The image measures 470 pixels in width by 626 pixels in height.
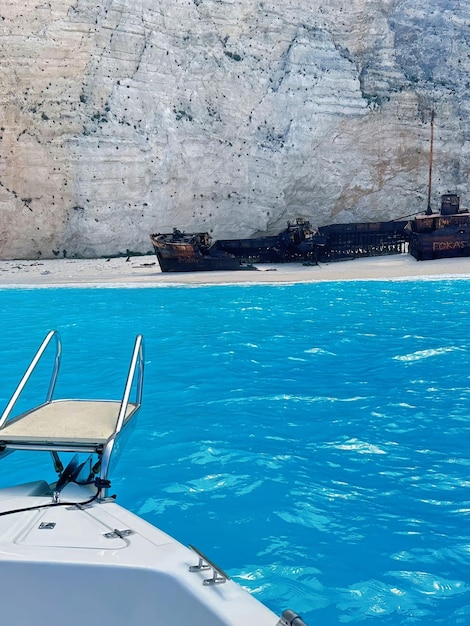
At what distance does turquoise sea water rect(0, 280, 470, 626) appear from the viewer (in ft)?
14.5

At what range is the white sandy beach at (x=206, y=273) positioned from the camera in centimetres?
2406

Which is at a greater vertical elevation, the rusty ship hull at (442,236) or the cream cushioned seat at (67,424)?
the rusty ship hull at (442,236)

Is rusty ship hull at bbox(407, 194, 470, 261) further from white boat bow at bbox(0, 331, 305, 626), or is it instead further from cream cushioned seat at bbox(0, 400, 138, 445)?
white boat bow at bbox(0, 331, 305, 626)

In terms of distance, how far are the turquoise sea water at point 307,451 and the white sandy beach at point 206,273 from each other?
925 centimetres

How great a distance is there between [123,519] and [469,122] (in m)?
39.5

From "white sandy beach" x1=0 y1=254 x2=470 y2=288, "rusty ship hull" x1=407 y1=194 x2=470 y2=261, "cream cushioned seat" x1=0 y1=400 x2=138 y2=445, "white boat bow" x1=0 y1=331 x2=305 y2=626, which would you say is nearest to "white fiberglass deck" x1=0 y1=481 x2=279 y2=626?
"white boat bow" x1=0 y1=331 x2=305 y2=626

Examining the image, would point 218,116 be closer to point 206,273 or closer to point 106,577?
point 206,273

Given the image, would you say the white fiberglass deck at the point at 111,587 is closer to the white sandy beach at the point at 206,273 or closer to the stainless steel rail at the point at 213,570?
the stainless steel rail at the point at 213,570

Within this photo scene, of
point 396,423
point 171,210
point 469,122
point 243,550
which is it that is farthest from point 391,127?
point 243,550

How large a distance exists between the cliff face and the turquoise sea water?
19753 millimetres

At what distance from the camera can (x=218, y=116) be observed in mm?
35375

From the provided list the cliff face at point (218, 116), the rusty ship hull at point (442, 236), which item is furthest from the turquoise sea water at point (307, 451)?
the cliff face at point (218, 116)

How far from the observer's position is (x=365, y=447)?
6.71m

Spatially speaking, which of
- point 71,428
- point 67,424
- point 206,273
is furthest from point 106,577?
point 206,273
